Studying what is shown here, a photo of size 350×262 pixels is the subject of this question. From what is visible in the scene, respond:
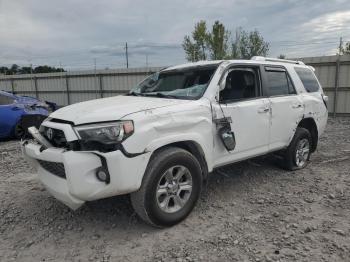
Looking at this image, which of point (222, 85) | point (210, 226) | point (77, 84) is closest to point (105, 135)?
point (210, 226)

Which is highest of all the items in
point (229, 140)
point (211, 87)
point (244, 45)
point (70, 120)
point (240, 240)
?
point (244, 45)

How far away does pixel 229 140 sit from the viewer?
13.1ft

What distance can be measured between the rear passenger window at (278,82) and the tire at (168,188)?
1.98 meters

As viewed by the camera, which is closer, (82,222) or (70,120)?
(70,120)

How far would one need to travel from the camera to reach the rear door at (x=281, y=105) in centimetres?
480

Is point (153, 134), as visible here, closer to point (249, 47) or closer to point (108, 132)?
point (108, 132)

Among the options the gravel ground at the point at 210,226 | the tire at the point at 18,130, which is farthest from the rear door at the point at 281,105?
the tire at the point at 18,130

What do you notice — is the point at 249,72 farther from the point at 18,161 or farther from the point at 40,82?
the point at 40,82

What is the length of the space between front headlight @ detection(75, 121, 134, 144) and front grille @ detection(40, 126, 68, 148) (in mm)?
328

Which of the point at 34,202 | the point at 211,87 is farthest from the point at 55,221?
the point at 211,87

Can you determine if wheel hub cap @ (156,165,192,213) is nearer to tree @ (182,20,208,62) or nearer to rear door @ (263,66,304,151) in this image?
rear door @ (263,66,304,151)

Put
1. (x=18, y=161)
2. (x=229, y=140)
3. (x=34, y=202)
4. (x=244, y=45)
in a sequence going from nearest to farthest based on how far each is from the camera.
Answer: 1. (x=229, y=140)
2. (x=34, y=202)
3. (x=18, y=161)
4. (x=244, y=45)

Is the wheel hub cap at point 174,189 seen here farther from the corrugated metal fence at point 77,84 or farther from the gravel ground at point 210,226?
the corrugated metal fence at point 77,84

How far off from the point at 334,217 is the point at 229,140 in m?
1.48
